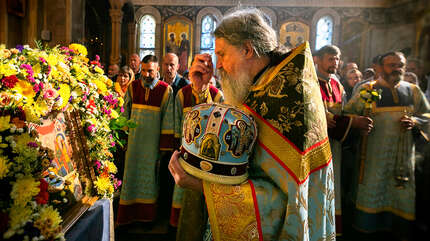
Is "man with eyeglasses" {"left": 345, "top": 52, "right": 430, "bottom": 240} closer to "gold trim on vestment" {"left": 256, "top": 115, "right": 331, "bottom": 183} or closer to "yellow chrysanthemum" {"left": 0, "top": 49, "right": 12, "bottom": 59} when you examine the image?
"gold trim on vestment" {"left": 256, "top": 115, "right": 331, "bottom": 183}

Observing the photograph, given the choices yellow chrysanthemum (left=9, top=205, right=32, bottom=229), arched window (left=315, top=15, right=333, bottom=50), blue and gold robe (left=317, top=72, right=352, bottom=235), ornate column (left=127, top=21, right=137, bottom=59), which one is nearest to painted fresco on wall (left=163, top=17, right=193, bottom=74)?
ornate column (left=127, top=21, right=137, bottom=59)

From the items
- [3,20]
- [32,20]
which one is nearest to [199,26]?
[32,20]

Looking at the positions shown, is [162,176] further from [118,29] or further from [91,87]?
[118,29]

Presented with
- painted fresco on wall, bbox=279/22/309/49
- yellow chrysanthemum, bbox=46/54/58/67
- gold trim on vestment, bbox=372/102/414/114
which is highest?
painted fresco on wall, bbox=279/22/309/49

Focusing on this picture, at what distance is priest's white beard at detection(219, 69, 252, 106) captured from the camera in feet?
4.25

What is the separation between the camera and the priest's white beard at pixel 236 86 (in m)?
1.30

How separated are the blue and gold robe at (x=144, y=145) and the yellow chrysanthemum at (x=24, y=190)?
2472 millimetres

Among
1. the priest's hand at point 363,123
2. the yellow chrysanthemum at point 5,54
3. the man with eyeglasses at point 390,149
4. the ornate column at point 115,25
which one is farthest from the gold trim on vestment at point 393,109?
the ornate column at point 115,25

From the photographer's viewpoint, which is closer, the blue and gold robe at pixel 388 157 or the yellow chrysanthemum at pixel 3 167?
the yellow chrysanthemum at pixel 3 167

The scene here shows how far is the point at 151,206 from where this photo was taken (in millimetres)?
3607

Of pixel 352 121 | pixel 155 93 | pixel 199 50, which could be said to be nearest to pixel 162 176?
pixel 155 93

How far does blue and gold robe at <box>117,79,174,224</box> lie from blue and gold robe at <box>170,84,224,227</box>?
3.1 inches

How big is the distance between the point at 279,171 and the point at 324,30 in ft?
44.8

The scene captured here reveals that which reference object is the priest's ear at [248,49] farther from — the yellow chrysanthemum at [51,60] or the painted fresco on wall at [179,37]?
the painted fresco on wall at [179,37]
